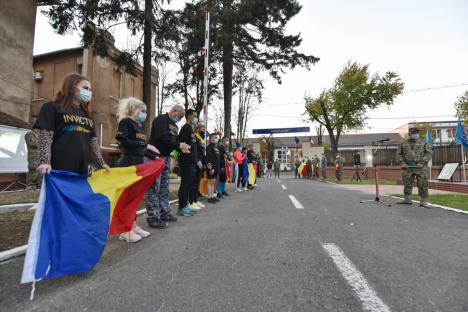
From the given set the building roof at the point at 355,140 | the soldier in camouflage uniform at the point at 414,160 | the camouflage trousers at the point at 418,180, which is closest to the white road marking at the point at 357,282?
the camouflage trousers at the point at 418,180

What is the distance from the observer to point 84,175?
120 inches

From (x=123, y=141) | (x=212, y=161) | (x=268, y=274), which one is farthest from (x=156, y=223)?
(x=212, y=161)

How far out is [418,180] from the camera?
25.4 feet

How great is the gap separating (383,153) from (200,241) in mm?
28586

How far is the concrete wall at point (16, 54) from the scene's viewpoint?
42.1 feet

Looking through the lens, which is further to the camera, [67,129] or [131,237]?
[131,237]

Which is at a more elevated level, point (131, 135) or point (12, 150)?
point (12, 150)

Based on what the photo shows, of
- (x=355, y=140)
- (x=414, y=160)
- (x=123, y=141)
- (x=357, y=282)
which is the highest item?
(x=355, y=140)

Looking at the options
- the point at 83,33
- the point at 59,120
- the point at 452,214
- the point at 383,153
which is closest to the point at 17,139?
the point at 83,33

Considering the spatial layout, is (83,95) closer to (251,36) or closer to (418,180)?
(418,180)

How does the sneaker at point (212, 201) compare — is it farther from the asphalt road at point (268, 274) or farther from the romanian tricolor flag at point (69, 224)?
the romanian tricolor flag at point (69, 224)

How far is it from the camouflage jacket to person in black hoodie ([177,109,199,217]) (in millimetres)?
6249

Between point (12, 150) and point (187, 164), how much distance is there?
362 inches

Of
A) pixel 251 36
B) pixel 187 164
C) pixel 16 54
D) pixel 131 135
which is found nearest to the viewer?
pixel 131 135
